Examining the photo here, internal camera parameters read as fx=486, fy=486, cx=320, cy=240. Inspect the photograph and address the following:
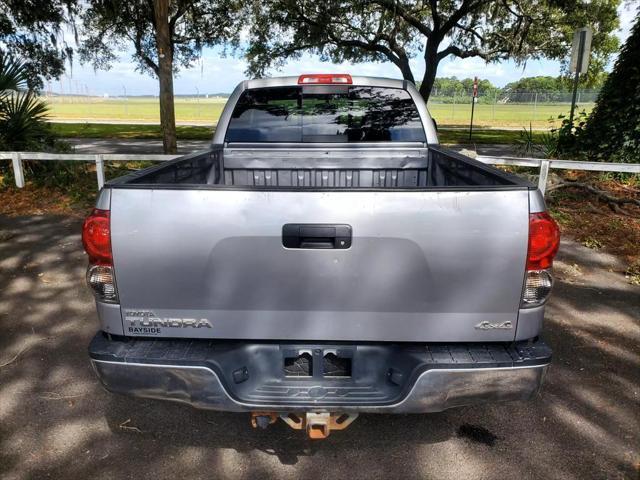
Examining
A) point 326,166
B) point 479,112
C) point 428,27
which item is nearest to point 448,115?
point 479,112

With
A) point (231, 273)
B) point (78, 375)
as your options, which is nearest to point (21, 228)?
point (78, 375)

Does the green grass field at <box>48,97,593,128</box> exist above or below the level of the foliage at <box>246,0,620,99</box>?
below

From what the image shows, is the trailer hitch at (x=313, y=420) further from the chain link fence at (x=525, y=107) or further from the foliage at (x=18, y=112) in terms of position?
the chain link fence at (x=525, y=107)

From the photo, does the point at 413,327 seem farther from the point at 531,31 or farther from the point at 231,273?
the point at 531,31

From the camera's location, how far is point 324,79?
3.98 metres

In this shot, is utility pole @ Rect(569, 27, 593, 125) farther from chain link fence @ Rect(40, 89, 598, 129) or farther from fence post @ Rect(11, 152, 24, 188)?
chain link fence @ Rect(40, 89, 598, 129)

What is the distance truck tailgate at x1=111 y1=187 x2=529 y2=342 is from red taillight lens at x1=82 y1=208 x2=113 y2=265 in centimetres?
4

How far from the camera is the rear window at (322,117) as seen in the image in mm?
4023

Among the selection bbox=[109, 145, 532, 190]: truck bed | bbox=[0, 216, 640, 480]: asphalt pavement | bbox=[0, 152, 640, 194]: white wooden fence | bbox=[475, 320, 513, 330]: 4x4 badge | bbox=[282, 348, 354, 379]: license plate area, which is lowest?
bbox=[0, 216, 640, 480]: asphalt pavement

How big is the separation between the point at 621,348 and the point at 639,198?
508 centimetres

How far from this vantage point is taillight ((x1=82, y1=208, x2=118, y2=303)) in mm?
2160

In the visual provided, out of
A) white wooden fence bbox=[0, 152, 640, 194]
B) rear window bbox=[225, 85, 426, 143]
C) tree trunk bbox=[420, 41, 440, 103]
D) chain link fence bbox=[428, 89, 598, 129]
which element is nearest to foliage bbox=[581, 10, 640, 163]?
white wooden fence bbox=[0, 152, 640, 194]

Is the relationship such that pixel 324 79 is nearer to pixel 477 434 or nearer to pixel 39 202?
pixel 477 434

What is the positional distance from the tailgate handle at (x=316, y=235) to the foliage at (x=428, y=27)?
17.5 m
